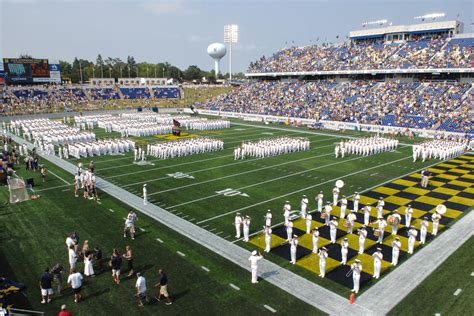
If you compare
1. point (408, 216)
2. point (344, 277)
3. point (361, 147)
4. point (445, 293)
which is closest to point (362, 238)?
point (344, 277)

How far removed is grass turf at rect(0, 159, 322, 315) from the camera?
8672 mm

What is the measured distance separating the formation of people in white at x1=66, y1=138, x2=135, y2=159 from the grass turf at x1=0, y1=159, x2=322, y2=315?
378 inches

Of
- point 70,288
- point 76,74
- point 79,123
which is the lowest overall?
point 70,288

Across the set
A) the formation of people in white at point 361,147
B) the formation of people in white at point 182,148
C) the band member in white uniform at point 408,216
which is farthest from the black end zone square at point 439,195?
the formation of people in white at point 182,148

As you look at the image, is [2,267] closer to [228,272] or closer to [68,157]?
[228,272]

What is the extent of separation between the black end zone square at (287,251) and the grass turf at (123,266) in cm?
162

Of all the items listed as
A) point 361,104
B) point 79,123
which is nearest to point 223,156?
point 79,123

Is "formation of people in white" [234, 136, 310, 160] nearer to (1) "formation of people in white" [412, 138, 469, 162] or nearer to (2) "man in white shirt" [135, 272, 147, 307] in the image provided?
(1) "formation of people in white" [412, 138, 469, 162]

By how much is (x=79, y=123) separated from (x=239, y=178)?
27.1 m

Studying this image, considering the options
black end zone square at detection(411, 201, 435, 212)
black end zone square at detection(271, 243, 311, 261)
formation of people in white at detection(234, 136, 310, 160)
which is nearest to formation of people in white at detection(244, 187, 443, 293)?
black end zone square at detection(271, 243, 311, 261)

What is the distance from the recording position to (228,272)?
10.1 m

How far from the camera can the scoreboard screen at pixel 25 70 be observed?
54.1 metres

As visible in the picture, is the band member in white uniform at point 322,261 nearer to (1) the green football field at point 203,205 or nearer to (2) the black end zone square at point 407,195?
(1) the green football field at point 203,205

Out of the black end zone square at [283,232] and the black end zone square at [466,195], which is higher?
the black end zone square at [466,195]
